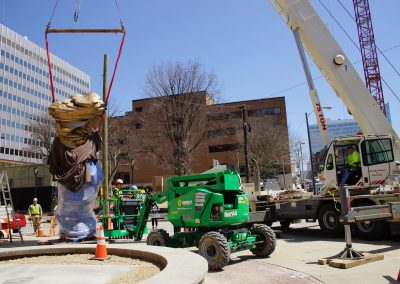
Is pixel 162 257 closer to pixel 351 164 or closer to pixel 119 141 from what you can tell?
pixel 351 164

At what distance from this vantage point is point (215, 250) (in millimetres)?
9227

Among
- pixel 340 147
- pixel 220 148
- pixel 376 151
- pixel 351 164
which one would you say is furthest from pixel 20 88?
pixel 376 151

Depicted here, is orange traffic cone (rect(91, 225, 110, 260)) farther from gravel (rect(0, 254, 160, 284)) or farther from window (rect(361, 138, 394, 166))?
window (rect(361, 138, 394, 166))

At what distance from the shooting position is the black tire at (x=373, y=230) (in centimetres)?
1284

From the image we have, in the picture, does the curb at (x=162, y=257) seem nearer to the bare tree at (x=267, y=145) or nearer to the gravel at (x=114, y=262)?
the gravel at (x=114, y=262)

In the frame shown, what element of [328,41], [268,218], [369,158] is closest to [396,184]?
[369,158]

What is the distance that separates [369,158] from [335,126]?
91388 mm

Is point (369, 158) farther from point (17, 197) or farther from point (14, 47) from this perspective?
point (14, 47)

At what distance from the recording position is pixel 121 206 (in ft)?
50.7

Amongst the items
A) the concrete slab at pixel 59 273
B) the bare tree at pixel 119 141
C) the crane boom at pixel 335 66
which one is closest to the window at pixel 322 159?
the crane boom at pixel 335 66

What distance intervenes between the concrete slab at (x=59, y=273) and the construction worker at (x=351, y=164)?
1037 cm

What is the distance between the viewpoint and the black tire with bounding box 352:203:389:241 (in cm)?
1284

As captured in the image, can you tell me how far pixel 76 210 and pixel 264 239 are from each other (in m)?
5.53

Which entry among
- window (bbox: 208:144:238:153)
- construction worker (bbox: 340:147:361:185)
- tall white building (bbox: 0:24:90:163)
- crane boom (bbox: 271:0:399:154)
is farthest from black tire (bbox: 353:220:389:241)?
tall white building (bbox: 0:24:90:163)
